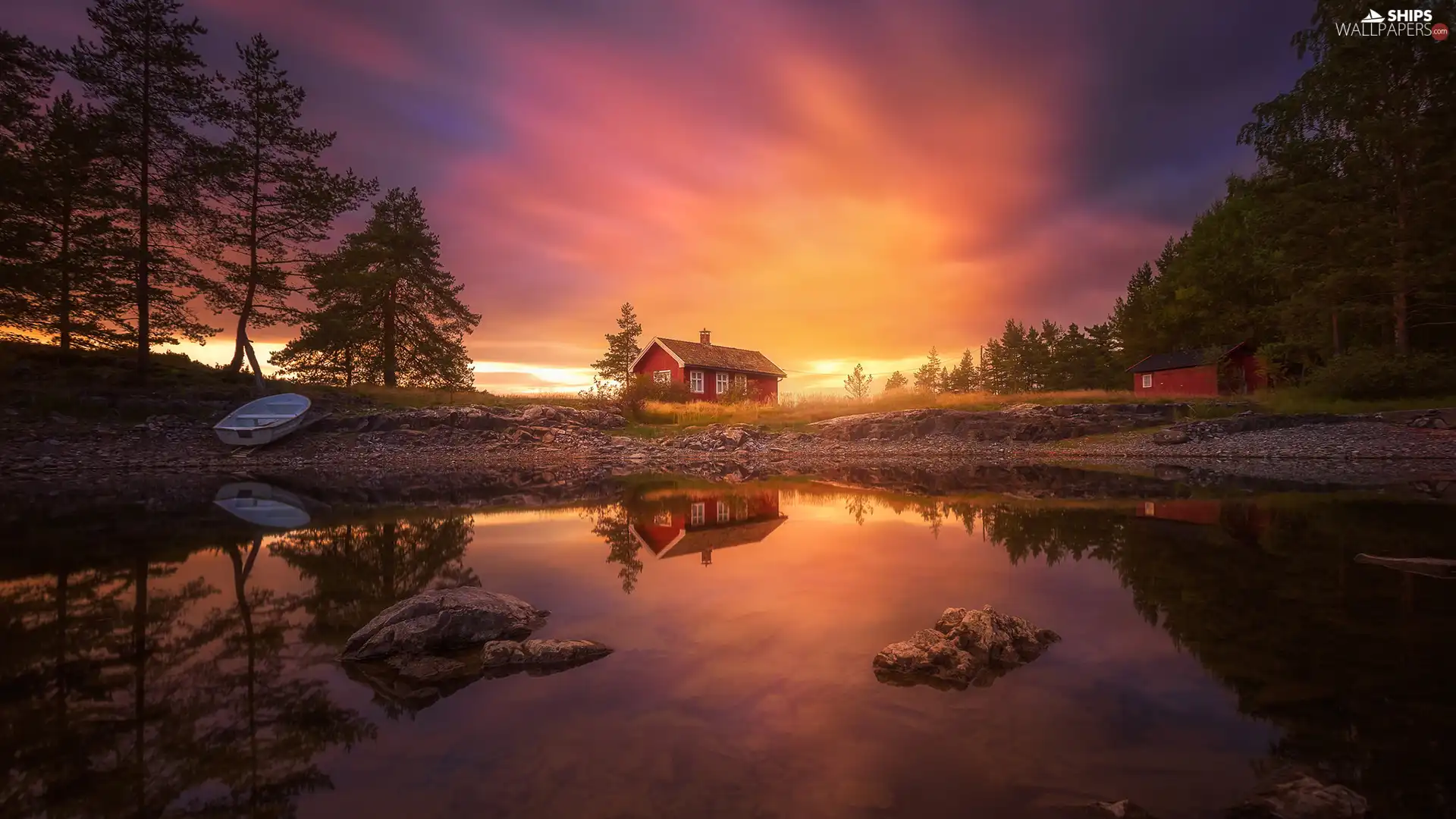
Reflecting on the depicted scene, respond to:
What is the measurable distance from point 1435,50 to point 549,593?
45480mm

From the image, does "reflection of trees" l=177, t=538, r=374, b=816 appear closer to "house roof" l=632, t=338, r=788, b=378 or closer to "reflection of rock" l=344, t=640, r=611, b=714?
"reflection of rock" l=344, t=640, r=611, b=714

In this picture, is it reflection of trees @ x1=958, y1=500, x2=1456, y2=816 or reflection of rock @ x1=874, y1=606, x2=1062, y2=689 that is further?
reflection of rock @ x1=874, y1=606, x2=1062, y2=689

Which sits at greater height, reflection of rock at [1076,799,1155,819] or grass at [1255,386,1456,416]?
grass at [1255,386,1456,416]

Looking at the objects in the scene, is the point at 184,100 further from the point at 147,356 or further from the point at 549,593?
the point at 549,593

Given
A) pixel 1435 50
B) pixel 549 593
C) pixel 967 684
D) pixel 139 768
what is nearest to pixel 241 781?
pixel 139 768

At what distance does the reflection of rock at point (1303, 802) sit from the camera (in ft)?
10.1

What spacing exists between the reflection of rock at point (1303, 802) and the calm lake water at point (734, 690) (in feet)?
0.31

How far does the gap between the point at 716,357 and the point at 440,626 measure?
52895 mm

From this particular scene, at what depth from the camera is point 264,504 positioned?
48.9ft

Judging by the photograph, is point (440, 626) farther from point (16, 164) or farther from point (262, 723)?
point (16, 164)

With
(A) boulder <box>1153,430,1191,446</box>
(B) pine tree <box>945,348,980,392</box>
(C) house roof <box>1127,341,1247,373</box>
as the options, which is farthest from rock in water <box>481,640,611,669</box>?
(B) pine tree <box>945,348,980,392</box>

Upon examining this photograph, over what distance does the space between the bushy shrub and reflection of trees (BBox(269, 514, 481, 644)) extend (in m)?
38.3

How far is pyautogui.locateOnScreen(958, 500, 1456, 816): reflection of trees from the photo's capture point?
371 cm

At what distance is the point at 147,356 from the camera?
97.4 ft
